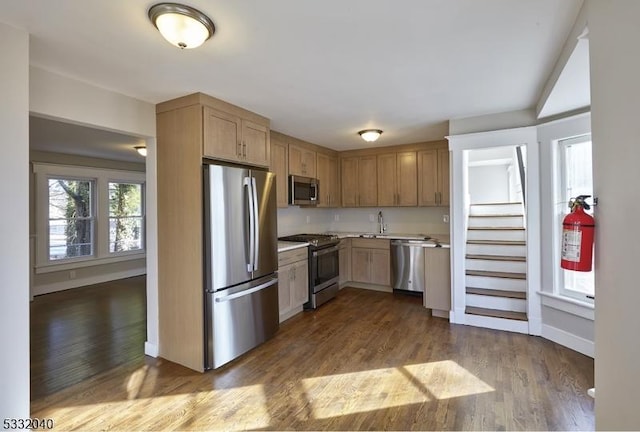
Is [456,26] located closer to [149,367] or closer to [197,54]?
[197,54]

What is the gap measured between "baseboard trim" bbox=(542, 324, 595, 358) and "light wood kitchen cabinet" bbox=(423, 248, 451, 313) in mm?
982

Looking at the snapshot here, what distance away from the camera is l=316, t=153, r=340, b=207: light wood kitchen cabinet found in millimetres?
5195

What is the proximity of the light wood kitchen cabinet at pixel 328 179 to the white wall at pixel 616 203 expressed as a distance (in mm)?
3966

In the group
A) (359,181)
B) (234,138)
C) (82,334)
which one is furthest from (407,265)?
(82,334)

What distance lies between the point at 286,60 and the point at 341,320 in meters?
2.94

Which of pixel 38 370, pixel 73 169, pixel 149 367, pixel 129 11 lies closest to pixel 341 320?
pixel 149 367

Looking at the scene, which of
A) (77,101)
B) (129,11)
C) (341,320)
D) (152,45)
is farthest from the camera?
(341,320)

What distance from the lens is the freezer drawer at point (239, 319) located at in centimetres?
271

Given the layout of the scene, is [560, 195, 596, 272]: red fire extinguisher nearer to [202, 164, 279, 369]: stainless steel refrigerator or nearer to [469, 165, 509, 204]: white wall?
[202, 164, 279, 369]: stainless steel refrigerator

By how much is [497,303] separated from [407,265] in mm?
1309

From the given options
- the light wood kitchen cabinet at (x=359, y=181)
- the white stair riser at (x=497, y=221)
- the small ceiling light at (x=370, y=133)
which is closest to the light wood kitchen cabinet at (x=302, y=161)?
the light wood kitchen cabinet at (x=359, y=181)

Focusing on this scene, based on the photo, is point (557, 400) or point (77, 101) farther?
point (77, 101)

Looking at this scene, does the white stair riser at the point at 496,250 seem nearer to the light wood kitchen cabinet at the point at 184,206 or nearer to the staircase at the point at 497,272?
the staircase at the point at 497,272

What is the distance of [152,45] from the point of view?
1.93 metres
